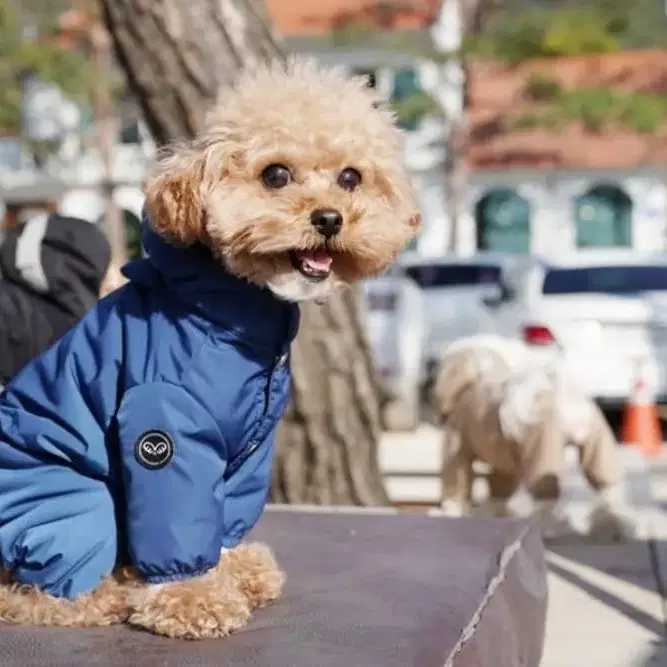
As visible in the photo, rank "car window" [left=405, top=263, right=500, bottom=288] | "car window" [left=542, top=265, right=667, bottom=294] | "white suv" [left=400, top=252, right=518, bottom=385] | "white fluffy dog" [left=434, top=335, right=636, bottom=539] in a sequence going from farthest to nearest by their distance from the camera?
1. "car window" [left=405, top=263, right=500, bottom=288]
2. "white suv" [left=400, top=252, right=518, bottom=385]
3. "car window" [left=542, top=265, right=667, bottom=294]
4. "white fluffy dog" [left=434, top=335, right=636, bottom=539]

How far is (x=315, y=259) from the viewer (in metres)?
3.22

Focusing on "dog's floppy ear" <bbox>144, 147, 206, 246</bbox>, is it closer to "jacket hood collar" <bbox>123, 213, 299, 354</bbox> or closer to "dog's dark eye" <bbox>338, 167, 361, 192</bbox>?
"jacket hood collar" <bbox>123, 213, 299, 354</bbox>

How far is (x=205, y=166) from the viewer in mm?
3152

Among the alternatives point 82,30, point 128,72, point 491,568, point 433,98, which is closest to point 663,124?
point 433,98

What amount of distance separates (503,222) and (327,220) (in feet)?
97.5

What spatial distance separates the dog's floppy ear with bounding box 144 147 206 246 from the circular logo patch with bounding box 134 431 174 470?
1.47 ft

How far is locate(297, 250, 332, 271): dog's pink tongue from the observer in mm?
3207

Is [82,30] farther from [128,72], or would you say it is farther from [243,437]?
[243,437]

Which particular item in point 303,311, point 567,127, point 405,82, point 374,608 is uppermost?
point 405,82

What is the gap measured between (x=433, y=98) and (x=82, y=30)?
7.08 m

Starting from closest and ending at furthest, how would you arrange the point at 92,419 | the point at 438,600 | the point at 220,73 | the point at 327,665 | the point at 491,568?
the point at 327,665 → the point at 92,419 → the point at 438,600 → the point at 491,568 → the point at 220,73

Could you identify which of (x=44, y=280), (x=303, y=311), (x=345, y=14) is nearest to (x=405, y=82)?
(x=345, y=14)

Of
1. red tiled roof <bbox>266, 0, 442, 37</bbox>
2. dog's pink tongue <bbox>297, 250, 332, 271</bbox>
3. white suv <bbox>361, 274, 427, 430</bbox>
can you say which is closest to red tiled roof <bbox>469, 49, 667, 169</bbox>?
red tiled roof <bbox>266, 0, 442, 37</bbox>

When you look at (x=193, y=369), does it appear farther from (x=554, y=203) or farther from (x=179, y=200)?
(x=554, y=203)
